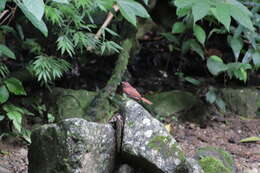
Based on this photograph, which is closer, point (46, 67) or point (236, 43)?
point (46, 67)

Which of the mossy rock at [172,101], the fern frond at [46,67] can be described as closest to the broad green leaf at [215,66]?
the mossy rock at [172,101]

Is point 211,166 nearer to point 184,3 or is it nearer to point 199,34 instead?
point 184,3

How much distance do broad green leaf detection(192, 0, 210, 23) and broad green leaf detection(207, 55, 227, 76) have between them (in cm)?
202

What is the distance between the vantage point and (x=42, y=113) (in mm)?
3945

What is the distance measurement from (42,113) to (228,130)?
74.1 inches

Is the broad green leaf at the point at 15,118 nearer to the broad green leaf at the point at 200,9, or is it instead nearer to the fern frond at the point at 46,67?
the fern frond at the point at 46,67

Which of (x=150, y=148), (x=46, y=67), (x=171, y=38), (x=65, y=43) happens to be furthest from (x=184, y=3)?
(x=171, y=38)

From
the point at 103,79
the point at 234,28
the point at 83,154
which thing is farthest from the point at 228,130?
the point at 83,154

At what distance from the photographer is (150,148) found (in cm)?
237

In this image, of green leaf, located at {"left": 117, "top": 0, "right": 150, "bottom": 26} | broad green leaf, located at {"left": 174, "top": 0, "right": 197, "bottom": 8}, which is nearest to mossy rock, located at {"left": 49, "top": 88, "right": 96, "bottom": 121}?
green leaf, located at {"left": 117, "top": 0, "right": 150, "bottom": 26}

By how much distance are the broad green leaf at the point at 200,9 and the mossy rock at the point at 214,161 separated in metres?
1.01

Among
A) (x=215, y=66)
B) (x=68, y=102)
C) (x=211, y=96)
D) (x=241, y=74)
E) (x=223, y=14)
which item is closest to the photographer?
(x=223, y=14)

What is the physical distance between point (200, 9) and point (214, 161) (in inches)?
41.3

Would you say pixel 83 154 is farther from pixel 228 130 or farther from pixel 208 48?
pixel 208 48
